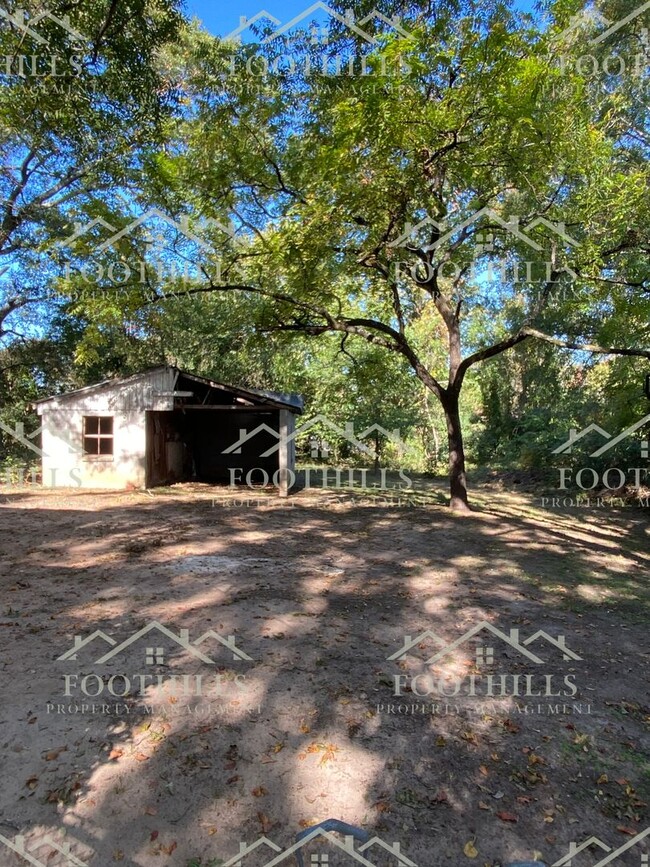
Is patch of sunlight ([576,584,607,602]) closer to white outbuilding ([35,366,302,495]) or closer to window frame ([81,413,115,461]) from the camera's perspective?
white outbuilding ([35,366,302,495])

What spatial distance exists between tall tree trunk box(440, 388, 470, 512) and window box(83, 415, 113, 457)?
8729 millimetres

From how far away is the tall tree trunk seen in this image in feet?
34.9

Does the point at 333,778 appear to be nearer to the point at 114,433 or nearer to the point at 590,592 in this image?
the point at 590,592

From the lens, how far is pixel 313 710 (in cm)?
306

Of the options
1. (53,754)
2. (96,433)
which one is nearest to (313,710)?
(53,754)

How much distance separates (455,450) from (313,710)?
833cm

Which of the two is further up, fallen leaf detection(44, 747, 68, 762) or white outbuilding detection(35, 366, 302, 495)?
white outbuilding detection(35, 366, 302, 495)

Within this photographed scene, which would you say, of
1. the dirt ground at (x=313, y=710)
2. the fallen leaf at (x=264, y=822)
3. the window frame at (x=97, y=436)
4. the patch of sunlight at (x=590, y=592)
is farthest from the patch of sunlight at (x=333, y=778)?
the window frame at (x=97, y=436)

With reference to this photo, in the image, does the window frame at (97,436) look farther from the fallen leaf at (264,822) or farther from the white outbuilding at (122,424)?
the fallen leaf at (264,822)

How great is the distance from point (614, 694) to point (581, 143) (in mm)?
6392

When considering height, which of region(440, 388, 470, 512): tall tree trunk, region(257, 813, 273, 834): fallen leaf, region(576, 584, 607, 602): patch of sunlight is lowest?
region(576, 584, 607, 602): patch of sunlight

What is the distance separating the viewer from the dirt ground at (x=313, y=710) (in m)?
2.20

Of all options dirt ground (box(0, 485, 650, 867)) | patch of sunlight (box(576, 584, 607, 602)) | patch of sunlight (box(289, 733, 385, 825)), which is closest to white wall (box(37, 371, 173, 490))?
dirt ground (box(0, 485, 650, 867))

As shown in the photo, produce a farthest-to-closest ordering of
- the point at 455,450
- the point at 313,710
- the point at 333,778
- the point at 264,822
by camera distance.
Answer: the point at 455,450, the point at 313,710, the point at 333,778, the point at 264,822
